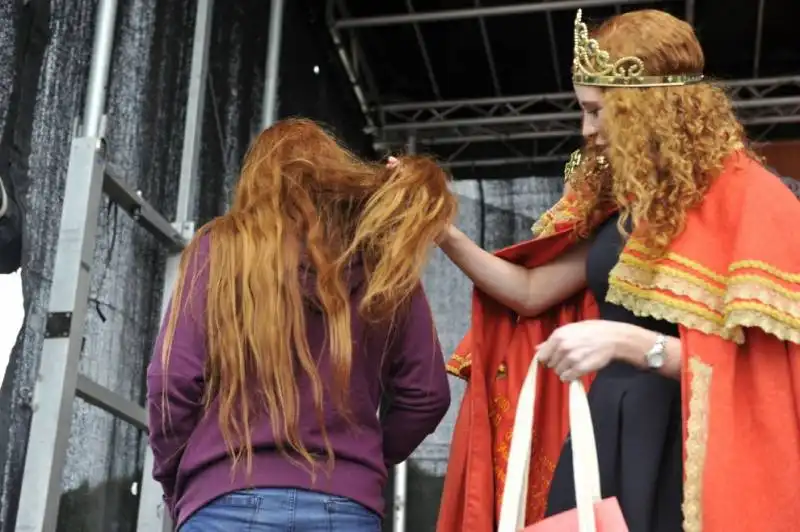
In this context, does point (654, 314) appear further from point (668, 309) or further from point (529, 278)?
point (529, 278)

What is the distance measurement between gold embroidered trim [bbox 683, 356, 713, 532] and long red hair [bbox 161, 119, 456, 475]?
365 mm

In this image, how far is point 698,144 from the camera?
1.46 metres

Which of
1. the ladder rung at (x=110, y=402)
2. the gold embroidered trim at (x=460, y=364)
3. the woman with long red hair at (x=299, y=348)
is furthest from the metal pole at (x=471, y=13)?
the woman with long red hair at (x=299, y=348)

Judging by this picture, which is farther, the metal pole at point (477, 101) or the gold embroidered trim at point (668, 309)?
the metal pole at point (477, 101)

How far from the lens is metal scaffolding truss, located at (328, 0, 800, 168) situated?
4.16 meters

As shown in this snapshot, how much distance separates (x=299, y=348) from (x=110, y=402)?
1.09 meters

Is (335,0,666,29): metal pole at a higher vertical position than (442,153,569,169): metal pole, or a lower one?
higher

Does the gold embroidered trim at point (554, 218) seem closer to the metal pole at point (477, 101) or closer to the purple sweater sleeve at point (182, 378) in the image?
the purple sweater sleeve at point (182, 378)

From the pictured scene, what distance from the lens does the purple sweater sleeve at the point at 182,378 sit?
1.33m

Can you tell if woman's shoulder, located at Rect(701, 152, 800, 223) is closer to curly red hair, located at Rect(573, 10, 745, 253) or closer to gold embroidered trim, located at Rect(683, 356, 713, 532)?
curly red hair, located at Rect(573, 10, 745, 253)

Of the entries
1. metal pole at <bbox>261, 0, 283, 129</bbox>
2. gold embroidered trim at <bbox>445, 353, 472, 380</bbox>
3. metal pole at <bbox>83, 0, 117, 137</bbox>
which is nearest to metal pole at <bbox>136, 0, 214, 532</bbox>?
metal pole at <bbox>261, 0, 283, 129</bbox>

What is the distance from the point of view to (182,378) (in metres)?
1.32

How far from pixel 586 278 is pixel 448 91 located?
302 centimetres

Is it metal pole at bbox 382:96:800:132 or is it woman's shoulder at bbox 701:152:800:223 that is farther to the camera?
metal pole at bbox 382:96:800:132
